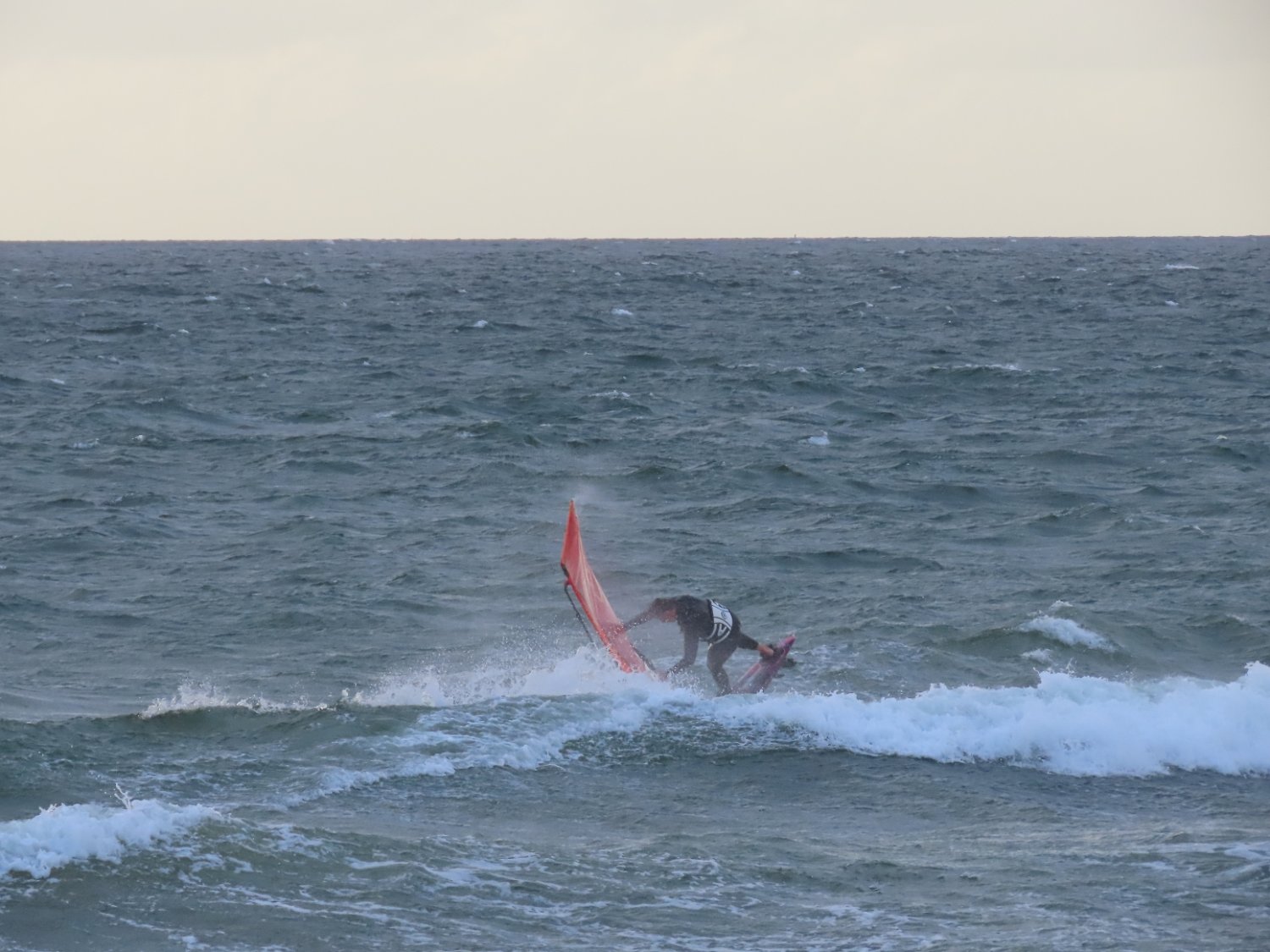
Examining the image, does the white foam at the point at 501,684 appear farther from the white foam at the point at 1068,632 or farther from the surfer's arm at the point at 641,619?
the white foam at the point at 1068,632

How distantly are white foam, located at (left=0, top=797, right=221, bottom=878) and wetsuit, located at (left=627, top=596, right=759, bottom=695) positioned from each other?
5.09m

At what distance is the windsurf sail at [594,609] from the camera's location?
611 inches

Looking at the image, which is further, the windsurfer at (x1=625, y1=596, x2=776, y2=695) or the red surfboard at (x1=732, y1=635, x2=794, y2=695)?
the red surfboard at (x1=732, y1=635, x2=794, y2=695)

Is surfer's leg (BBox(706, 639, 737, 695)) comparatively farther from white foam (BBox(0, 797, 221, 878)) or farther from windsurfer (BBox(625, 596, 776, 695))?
white foam (BBox(0, 797, 221, 878))

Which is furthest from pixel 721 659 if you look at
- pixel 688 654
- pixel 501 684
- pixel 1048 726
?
pixel 1048 726

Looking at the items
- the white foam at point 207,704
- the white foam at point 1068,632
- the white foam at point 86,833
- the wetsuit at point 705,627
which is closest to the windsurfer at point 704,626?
the wetsuit at point 705,627

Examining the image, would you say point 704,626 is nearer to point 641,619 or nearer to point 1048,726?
point 641,619

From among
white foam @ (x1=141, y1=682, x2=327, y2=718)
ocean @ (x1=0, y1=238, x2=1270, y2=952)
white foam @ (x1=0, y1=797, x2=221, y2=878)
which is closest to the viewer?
ocean @ (x1=0, y1=238, x2=1270, y2=952)

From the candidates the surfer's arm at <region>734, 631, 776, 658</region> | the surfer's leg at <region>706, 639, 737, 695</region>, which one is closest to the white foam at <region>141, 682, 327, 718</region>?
the surfer's leg at <region>706, 639, 737, 695</region>

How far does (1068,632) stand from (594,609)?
5.80m

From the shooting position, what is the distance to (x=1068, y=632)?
58.4 feet

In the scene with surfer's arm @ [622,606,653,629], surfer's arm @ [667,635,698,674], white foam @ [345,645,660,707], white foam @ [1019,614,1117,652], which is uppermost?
surfer's arm @ [622,606,653,629]

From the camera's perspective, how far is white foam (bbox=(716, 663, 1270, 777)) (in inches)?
548

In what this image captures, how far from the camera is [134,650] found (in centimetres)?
1709
